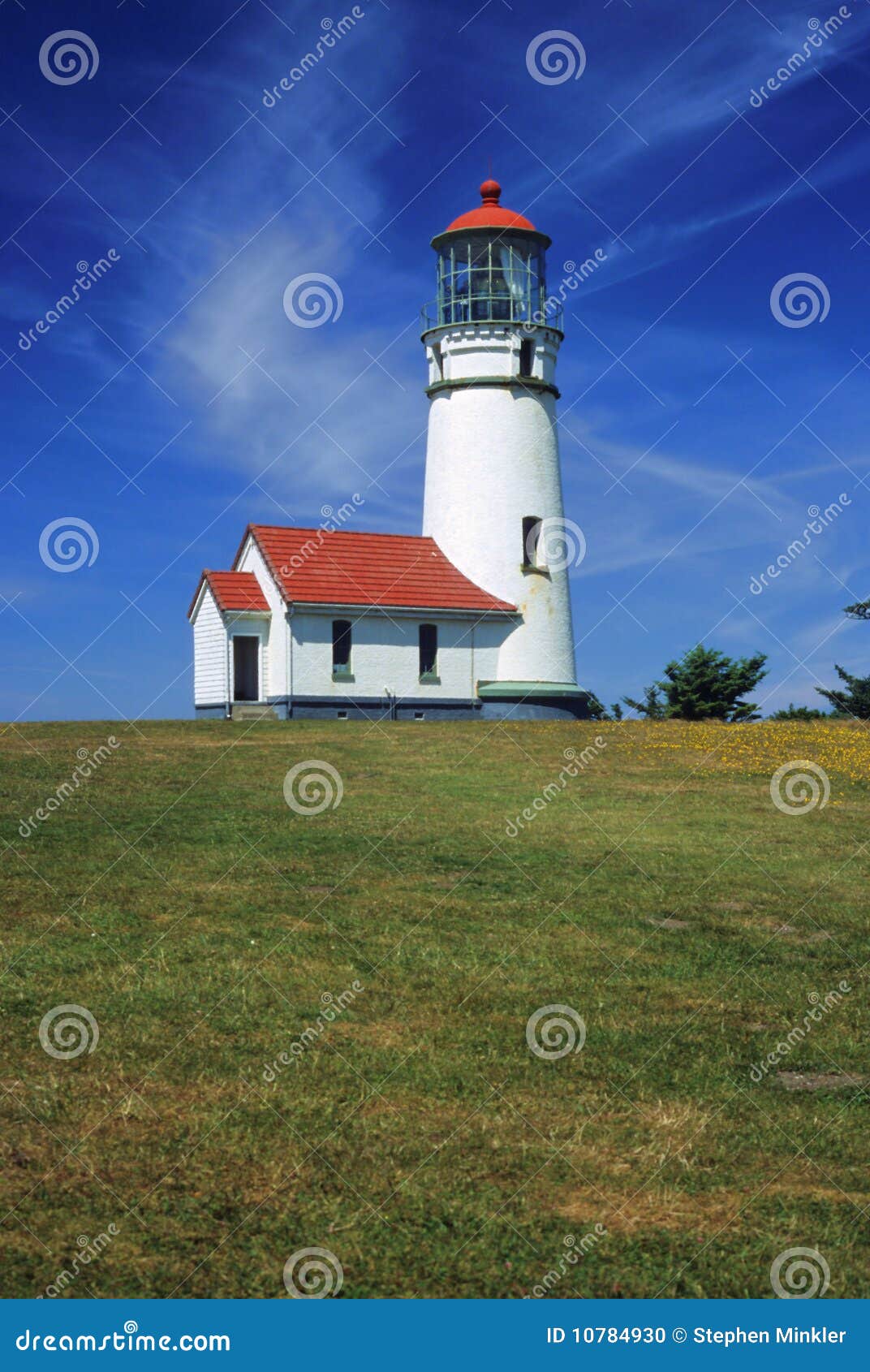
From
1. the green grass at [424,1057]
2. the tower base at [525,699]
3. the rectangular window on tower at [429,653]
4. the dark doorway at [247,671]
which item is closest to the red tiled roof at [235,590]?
the dark doorway at [247,671]

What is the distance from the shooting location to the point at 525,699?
1419 inches

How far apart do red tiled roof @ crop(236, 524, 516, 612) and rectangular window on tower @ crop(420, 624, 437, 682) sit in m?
0.82

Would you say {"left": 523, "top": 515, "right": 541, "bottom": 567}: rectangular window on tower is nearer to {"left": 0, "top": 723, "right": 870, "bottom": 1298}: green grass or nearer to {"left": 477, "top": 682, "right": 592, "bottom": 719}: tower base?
{"left": 477, "top": 682, "right": 592, "bottom": 719}: tower base

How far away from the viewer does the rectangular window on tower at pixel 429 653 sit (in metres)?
35.3

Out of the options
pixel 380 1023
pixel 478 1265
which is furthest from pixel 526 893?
pixel 478 1265

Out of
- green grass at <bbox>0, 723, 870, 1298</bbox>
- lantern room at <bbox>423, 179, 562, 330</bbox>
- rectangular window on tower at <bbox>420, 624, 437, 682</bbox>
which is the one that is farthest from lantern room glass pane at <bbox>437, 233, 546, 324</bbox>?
green grass at <bbox>0, 723, 870, 1298</bbox>

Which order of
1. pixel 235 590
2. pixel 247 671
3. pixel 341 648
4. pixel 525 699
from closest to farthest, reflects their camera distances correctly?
pixel 341 648, pixel 235 590, pixel 525 699, pixel 247 671

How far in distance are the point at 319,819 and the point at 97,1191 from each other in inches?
429

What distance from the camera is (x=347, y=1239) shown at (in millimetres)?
6121

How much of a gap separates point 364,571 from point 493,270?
9501 mm

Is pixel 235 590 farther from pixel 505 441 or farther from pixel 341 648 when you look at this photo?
pixel 505 441

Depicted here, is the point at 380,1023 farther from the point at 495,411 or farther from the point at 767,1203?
the point at 495,411

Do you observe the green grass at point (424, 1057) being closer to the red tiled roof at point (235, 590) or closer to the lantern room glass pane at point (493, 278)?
the red tiled roof at point (235, 590)

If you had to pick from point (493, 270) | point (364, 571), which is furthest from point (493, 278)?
point (364, 571)
